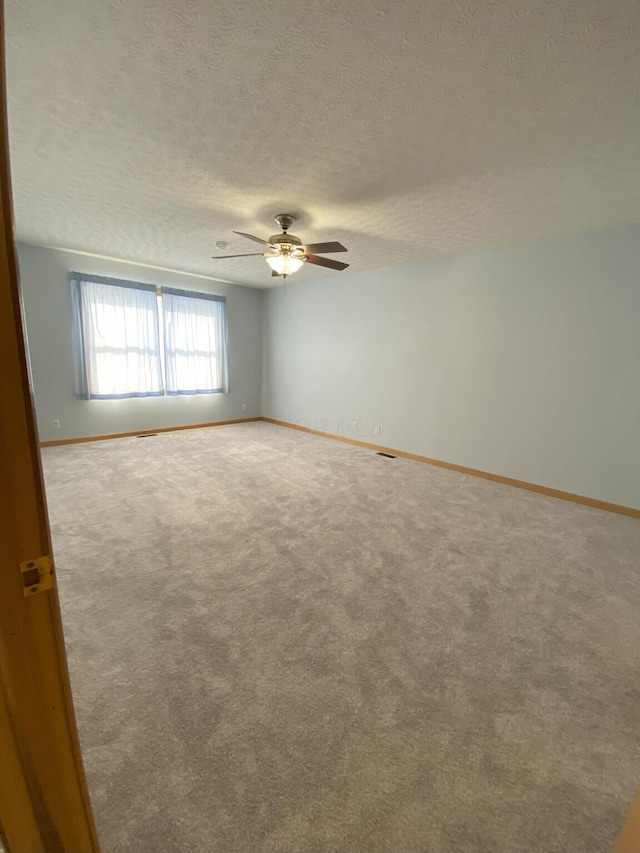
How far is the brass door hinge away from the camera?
58cm

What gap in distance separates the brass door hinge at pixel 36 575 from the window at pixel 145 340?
4979 millimetres

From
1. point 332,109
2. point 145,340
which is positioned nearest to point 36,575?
point 332,109

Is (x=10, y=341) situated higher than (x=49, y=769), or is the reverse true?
(x=10, y=341)

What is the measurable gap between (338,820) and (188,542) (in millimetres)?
1771

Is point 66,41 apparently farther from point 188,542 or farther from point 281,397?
point 281,397

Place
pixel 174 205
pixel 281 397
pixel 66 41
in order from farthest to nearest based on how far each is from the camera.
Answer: pixel 281 397 < pixel 174 205 < pixel 66 41

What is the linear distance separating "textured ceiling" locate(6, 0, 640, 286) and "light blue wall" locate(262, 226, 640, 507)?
1.96 feet

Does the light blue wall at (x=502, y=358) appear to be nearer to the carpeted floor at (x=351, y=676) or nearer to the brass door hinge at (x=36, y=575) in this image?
the carpeted floor at (x=351, y=676)

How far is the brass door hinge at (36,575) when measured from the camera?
1.89 feet

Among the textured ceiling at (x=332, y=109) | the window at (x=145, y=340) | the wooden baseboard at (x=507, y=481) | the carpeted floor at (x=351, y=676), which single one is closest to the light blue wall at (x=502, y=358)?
the wooden baseboard at (x=507, y=481)

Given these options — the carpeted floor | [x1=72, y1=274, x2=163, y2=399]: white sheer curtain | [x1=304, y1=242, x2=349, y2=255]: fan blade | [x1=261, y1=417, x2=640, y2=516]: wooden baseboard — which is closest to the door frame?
the carpeted floor

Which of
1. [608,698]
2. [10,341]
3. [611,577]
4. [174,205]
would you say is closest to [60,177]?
[174,205]

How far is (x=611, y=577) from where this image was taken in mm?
2199

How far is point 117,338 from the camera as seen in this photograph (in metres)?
4.92
